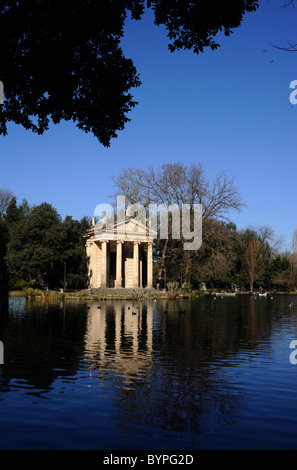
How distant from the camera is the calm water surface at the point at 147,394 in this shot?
6.47 m

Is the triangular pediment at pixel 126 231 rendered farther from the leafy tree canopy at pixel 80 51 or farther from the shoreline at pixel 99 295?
the leafy tree canopy at pixel 80 51

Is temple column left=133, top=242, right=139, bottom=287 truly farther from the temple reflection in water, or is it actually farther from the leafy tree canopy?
the leafy tree canopy

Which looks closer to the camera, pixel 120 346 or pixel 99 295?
pixel 120 346

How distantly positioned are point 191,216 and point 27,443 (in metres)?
59.8

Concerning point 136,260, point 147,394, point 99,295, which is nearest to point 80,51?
point 147,394

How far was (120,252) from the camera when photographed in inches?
2520

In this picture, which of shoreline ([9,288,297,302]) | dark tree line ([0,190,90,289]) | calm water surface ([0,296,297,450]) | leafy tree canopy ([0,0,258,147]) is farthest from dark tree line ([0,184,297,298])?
leafy tree canopy ([0,0,258,147])

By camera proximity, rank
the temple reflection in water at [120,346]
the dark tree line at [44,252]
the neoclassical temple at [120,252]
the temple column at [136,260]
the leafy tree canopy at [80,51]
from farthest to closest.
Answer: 1. the temple column at [136,260]
2. the neoclassical temple at [120,252]
3. the dark tree line at [44,252]
4. the temple reflection in water at [120,346]
5. the leafy tree canopy at [80,51]

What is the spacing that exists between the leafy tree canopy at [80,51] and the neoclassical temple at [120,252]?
52031 mm

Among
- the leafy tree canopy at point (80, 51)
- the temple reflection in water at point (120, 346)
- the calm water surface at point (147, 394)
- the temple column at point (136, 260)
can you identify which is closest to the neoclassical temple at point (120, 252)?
the temple column at point (136, 260)

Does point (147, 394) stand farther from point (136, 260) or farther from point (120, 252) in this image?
point (136, 260)

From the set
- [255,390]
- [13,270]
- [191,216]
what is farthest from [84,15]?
[191,216]

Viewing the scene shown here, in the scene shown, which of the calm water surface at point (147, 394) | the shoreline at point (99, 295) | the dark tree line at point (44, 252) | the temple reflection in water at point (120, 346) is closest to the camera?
the calm water surface at point (147, 394)

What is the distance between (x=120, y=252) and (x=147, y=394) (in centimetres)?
5530
